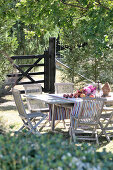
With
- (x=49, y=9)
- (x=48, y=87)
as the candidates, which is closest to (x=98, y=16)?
(x=49, y=9)

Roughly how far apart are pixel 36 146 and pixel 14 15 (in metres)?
5.49

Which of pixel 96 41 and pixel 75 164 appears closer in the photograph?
pixel 75 164

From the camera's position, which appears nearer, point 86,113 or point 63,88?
point 86,113

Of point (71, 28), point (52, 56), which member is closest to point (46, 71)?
point (52, 56)

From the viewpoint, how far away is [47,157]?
2.56 meters

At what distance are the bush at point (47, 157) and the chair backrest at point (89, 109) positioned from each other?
9.46 feet

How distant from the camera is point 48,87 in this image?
11023 mm

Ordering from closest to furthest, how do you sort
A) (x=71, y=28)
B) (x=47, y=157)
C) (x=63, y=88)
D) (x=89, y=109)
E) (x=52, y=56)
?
(x=47, y=157), (x=89, y=109), (x=71, y=28), (x=63, y=88), (x=52, y=56)

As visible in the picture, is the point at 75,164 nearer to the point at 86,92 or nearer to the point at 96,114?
the point at 96,114

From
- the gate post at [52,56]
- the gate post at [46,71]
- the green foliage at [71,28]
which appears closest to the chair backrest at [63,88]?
the green foliage at [71,28]

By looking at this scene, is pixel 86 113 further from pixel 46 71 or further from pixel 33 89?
pixel 46 71

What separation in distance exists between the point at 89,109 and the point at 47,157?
11.1 feet

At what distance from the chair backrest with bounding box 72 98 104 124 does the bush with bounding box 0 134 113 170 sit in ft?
9.46

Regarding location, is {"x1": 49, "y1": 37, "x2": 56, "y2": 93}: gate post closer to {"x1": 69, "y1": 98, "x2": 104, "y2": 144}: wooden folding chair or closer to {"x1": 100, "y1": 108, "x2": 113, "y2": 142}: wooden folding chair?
{"x1": 100, "y1": 108, "x2": 113, "y2": 142}: wooden folding chair
